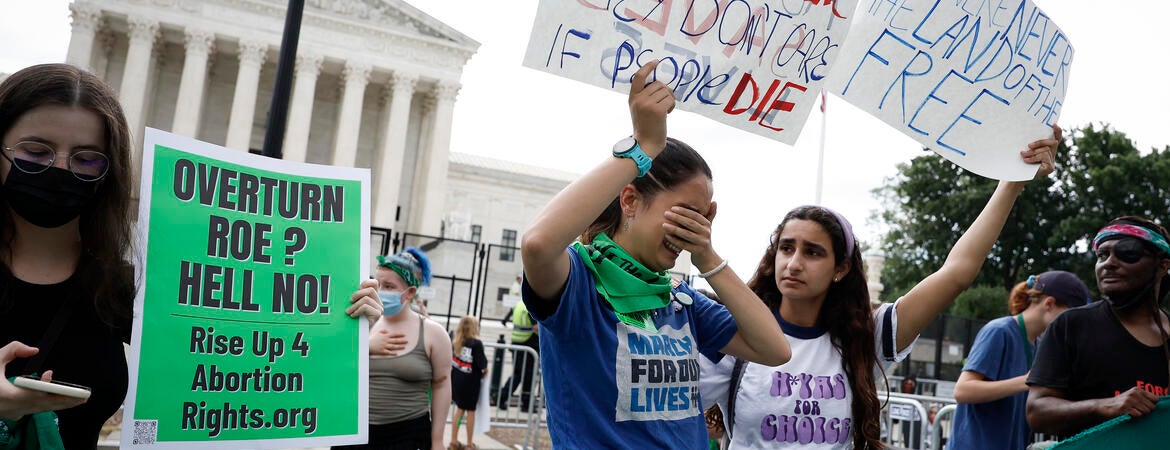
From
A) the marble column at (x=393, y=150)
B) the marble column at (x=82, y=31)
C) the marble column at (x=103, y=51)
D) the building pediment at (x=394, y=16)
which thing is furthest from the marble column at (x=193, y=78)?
the marble column at (x=393, y=150)

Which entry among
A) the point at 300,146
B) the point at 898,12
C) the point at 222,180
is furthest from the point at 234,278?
the point at 300,146

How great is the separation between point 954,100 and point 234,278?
2.26m

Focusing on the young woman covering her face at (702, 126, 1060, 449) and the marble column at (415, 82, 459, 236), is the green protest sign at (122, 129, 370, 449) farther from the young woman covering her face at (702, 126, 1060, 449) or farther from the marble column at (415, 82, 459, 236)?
the marble column at (415, 82, 459, 236)

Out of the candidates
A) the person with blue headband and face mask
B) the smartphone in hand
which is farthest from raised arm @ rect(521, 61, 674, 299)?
the person with blue headband and face mask

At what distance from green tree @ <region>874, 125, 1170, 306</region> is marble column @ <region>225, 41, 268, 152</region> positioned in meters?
31.7

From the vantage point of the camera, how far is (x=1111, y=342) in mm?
3012

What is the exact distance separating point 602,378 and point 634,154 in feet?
1.66

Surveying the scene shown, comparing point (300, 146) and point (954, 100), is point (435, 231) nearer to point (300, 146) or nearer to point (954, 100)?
point (300, 146)

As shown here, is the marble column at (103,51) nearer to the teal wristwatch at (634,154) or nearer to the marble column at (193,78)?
the marble column at (193,78)

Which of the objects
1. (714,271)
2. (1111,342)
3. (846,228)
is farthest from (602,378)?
(1111,342)

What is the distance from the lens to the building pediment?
4422cm

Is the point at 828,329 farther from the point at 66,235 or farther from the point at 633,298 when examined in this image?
the point at 66,235

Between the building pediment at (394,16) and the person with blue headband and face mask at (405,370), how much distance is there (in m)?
41.8

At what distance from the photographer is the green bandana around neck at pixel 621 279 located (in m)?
1.96
